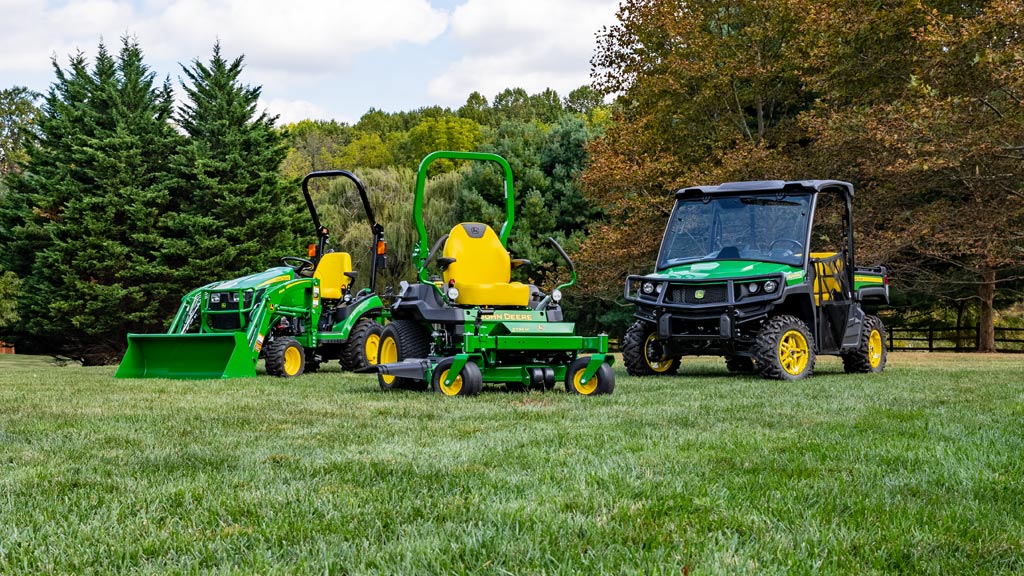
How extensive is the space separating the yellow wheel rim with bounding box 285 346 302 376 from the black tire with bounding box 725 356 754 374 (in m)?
5.60

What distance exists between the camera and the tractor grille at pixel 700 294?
11086mm

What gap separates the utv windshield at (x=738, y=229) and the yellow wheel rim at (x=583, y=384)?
3721 mm

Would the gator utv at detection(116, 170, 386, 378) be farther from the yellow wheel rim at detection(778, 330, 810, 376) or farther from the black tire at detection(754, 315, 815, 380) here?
the yellow wheel rim at detection(778, 330, 810, 376)

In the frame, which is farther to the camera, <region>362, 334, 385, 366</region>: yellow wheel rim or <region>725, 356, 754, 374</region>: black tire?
<region>362, 334, 385, 366</region>: yellow wheel rim

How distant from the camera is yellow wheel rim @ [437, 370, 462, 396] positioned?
8.55m

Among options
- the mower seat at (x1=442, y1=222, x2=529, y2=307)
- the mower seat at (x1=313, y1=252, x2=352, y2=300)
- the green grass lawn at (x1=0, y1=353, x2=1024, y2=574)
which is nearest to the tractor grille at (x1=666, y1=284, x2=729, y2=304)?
the mower seat at (x1=442, y1=222, x2=529, y2=307)

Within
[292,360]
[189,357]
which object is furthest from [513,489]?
[292,360]

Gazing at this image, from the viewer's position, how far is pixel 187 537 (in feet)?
10.6

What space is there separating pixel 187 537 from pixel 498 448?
2.14 m

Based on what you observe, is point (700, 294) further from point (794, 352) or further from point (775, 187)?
point (775, 187)

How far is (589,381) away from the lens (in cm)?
883

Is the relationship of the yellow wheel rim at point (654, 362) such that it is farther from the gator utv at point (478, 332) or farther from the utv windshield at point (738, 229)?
the gator utv at point (478, 332)

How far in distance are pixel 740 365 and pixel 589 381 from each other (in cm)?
484

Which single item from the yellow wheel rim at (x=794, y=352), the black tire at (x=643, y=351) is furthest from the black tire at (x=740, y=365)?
the yellow wheel rim at (x=794, y=352)
